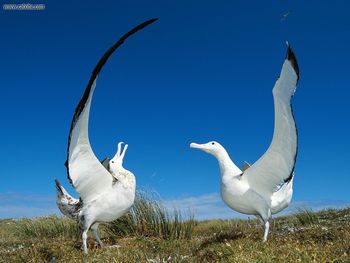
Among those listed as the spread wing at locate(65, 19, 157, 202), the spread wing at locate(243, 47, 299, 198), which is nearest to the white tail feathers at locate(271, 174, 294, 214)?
the spread wing at locate(243, 47, 299, 198)

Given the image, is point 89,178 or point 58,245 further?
point 58,245

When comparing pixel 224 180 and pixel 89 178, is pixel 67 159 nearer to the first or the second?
pixel 89 178

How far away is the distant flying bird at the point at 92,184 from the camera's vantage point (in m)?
8.83

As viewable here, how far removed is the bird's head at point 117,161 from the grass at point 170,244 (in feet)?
5.65

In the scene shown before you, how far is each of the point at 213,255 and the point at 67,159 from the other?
3263 mm

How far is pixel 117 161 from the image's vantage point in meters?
11.1

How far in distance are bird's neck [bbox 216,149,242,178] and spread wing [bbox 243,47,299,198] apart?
30 cm

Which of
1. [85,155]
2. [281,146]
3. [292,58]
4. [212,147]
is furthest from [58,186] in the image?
[292,58]

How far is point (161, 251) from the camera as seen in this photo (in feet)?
33.2

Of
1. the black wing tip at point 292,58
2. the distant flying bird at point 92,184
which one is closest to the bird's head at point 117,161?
the distant flying bird at point 92,184

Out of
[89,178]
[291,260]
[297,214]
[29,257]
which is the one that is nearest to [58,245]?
[29,257]

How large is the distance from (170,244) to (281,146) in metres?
3.53

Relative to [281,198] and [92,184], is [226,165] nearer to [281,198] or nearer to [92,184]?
[281,198]

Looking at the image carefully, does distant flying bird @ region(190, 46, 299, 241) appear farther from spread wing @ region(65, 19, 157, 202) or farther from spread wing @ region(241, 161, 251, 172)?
spread wing @ region(65, 19, 157, 202)
